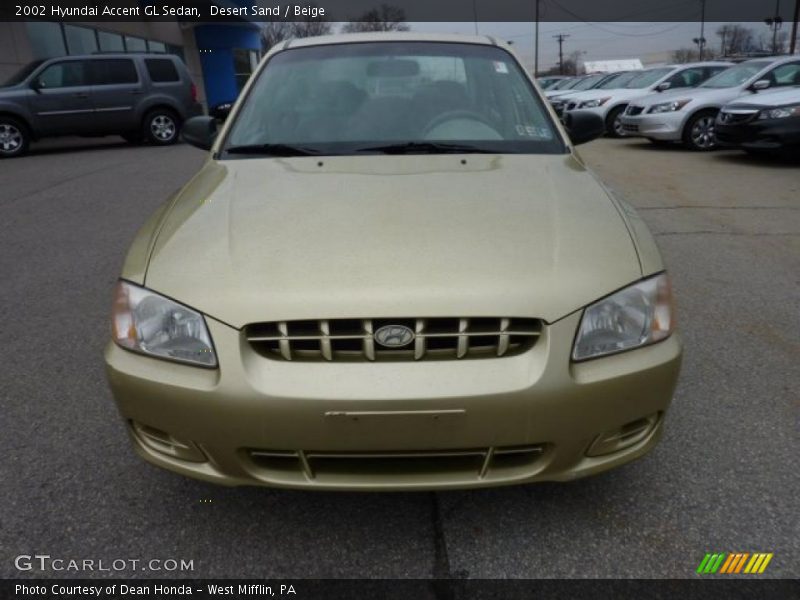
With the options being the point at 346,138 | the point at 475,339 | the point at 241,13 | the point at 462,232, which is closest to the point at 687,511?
the point at 475,339

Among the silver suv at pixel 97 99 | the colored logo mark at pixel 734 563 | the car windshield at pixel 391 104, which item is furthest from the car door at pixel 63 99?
the colored logo mark at pixel 734 563

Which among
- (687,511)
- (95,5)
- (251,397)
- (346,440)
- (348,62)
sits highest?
(95,5)

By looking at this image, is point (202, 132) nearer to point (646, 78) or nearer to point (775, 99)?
point (775, 99)

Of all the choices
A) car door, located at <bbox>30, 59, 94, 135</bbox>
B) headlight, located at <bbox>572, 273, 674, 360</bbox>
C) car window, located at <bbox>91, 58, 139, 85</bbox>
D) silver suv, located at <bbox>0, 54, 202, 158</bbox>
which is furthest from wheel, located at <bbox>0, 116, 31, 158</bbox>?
headlight, located at <bbox>572, 273, 674, 360</bbox>

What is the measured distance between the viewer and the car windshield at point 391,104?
2.89 m

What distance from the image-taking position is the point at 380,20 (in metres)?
38.4

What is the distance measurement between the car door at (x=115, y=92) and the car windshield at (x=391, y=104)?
37.8ft

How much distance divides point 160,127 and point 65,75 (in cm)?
207

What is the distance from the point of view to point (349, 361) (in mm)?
1764

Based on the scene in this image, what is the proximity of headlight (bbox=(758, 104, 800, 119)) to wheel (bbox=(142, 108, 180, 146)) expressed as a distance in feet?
37.4

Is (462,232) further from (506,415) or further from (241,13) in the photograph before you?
(241,13)

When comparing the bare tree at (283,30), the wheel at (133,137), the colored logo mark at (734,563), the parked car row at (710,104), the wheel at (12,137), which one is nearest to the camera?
the colored logo mark at (734,563)

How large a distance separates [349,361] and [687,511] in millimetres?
1298

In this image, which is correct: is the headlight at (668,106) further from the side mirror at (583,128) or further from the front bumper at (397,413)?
the front bumper at (397,413)
